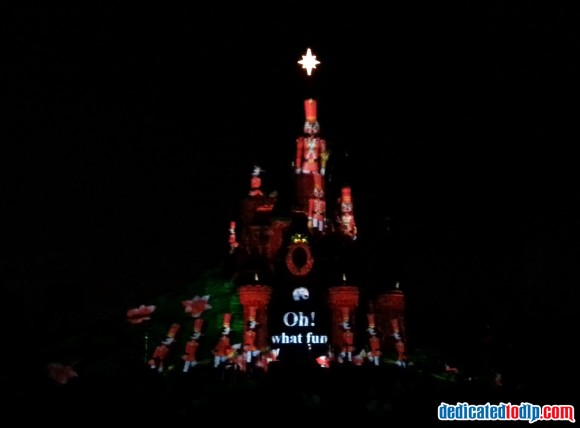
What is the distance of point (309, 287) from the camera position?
60344 mm

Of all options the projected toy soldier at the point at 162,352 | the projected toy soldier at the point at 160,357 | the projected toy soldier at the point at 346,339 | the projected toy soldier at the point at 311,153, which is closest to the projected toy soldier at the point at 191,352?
the projected toy soldier at the point at 162,352

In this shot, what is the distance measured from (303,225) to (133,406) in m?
32.4

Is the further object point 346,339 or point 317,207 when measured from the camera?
point 317,207

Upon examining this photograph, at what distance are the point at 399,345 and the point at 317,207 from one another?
40.2ft

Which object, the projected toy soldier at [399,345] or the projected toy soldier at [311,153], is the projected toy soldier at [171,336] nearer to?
the projected toy soldier at [399,345]

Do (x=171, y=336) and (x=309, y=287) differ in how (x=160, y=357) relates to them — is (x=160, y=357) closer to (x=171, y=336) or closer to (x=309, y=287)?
(x=171, y=336)

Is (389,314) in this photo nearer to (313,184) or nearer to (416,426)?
(313,184)

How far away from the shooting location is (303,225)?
62.8 m

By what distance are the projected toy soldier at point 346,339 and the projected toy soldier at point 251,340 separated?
570 cm

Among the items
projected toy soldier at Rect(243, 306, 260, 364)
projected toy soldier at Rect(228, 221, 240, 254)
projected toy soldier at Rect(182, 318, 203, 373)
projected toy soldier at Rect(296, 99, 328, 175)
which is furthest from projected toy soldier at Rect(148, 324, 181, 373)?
projected toy soldier at Rect(296, 99, 328, 175)

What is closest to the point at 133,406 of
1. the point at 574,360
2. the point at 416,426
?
the point at 416,426

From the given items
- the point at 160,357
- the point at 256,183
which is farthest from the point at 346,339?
the point at 256,183

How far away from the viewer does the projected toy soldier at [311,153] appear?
70312 mm

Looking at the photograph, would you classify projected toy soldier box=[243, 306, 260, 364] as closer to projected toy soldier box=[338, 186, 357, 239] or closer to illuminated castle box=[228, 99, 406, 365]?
illuminated castle box=[228, 99, 406, 365]
